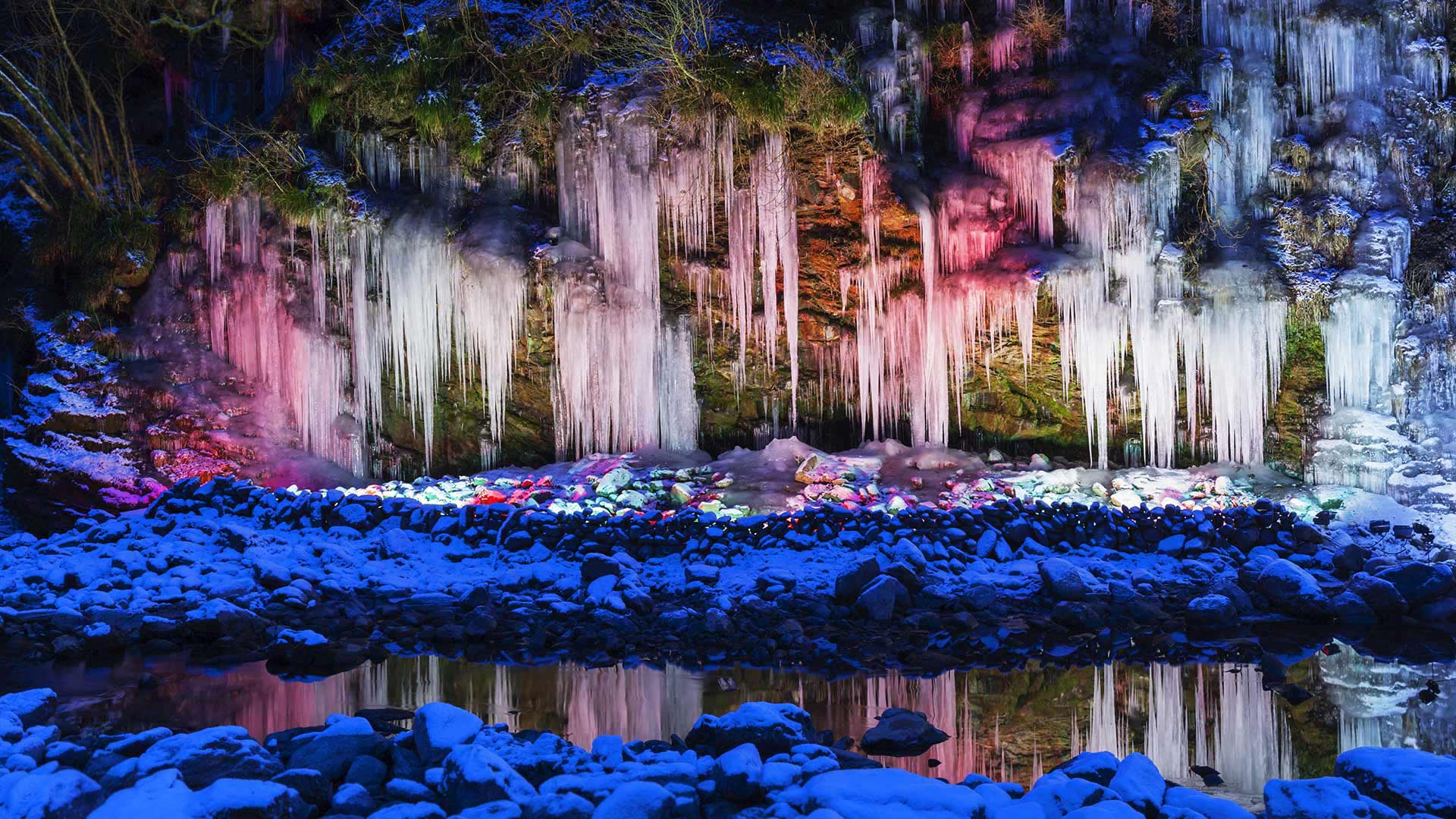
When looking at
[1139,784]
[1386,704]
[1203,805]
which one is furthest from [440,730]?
[1386,704]

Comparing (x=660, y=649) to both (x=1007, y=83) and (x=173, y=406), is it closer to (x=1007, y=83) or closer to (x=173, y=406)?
(x=1007, y=83)

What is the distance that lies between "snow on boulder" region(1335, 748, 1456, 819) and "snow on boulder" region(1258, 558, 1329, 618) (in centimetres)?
376

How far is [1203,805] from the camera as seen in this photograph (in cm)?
373

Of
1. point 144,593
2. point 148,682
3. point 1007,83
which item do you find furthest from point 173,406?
point 1007,83

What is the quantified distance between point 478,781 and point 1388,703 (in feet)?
15.1

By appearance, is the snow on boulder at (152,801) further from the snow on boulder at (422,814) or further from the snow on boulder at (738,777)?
the snow on boulder at (738,777)

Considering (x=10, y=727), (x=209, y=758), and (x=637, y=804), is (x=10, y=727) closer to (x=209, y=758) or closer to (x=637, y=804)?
(x=209, y=758)

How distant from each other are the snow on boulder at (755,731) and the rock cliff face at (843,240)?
303 inches

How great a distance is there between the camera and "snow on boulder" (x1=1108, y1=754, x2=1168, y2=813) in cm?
372

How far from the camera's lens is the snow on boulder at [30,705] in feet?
15.7

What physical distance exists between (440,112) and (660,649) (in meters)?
8.18

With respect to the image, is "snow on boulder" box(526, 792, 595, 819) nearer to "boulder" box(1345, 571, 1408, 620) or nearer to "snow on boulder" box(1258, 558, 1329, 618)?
"snow on boulder" box(1258, 558, 1329, 618)

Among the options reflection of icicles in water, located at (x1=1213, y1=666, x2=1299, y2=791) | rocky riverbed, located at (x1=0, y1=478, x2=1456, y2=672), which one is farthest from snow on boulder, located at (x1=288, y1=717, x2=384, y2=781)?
reflection of icicles in water, located at (x1=1213, y1=666, x2=1299, y2=791)

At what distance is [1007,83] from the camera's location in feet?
40.1
